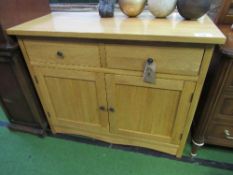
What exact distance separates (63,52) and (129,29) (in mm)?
376

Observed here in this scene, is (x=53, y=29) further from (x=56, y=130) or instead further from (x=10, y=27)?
(x=56, y=130)

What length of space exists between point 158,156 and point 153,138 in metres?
0.17

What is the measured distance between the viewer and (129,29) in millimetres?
850

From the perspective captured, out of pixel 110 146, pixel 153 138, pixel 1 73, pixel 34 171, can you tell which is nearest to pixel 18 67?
pixel 1 73

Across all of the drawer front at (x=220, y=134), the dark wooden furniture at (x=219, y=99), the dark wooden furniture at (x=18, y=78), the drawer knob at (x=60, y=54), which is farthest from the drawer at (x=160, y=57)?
the dark wooden furniture at (x=18, y=78)

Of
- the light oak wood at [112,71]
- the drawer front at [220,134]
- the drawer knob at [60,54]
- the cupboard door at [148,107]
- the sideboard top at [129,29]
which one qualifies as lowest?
the drawer front at [220,134]

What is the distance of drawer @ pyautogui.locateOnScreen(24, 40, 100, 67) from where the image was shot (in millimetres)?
916

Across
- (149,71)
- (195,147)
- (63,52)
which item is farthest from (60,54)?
(195,147)

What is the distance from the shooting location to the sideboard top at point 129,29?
75 cm

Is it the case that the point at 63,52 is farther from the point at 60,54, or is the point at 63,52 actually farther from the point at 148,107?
the point at 148,107

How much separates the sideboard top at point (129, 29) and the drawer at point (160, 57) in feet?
0.21

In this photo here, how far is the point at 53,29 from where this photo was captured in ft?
2.95

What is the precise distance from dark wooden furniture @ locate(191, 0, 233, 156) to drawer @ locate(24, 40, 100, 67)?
2.00 ft

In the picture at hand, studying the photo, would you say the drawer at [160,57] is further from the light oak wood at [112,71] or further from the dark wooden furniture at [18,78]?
the dark wooden furniture at [18,78]
